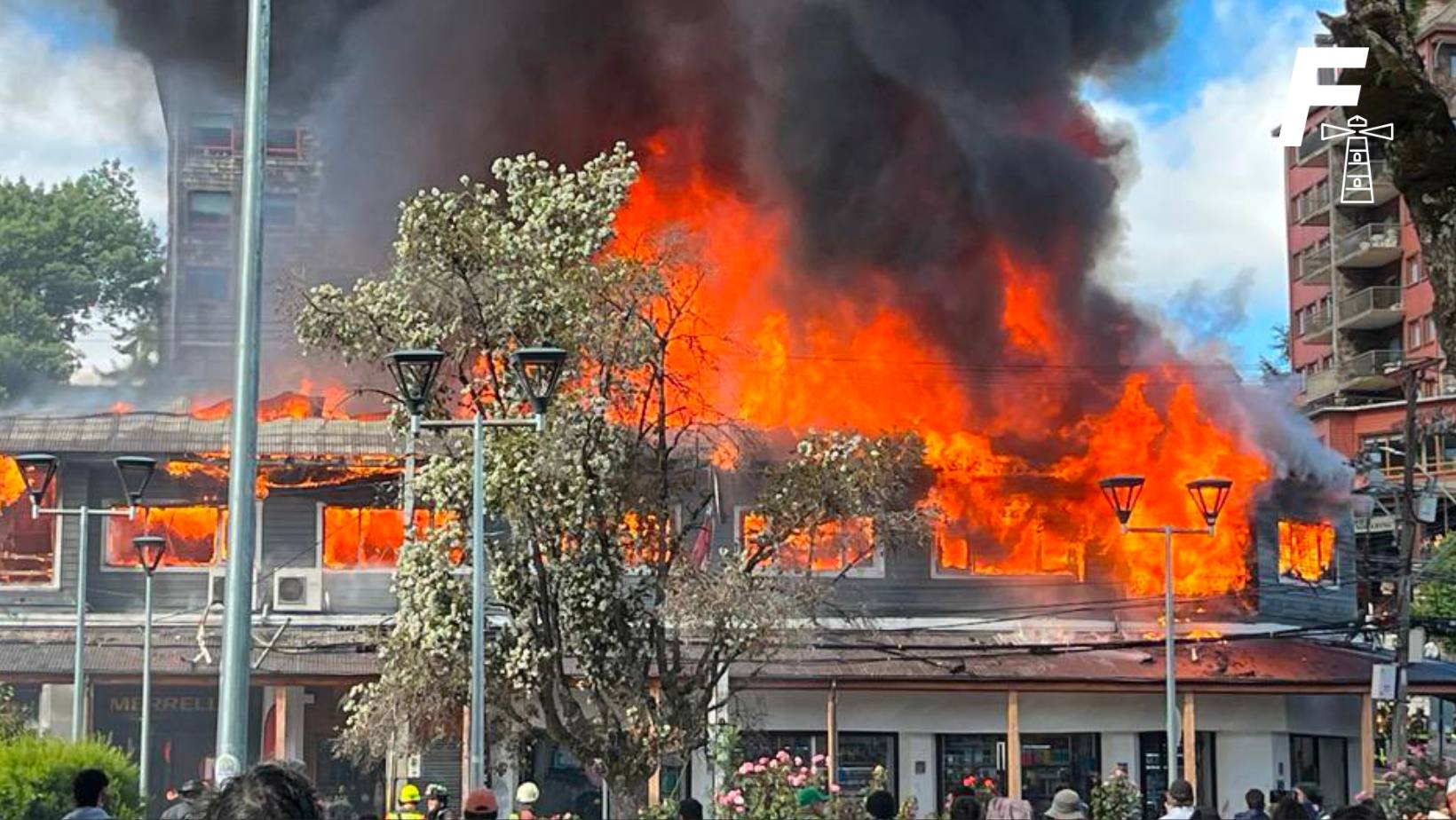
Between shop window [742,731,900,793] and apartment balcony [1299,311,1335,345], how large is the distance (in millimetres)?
39897

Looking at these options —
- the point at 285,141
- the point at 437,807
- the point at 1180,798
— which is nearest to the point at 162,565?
the point at 285,141

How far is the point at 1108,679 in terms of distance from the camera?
3353 centimetres

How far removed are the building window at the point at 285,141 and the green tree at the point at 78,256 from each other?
11.2m

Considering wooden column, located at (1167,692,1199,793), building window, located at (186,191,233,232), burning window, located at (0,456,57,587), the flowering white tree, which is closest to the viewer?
the flowering white tree

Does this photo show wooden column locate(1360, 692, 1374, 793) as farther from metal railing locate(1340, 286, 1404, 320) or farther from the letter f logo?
metal railing locate(1340, 286, 1404, 320)

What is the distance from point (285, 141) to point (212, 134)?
3803 mm

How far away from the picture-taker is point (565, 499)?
21266 millimetres

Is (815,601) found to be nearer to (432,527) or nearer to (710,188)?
(432,527)

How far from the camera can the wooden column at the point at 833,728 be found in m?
32.1

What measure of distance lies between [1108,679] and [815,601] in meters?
12.8

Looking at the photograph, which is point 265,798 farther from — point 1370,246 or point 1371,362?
point 1371,362

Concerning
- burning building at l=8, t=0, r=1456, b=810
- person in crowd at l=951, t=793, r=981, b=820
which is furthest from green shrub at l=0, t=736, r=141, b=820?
burning building at l=8, t=0, r=1456, b=810

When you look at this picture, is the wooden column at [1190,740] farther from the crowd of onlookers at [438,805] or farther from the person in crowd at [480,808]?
the person in crowd at [480,808]

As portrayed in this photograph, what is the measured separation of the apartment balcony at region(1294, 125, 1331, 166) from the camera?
6567 cm
